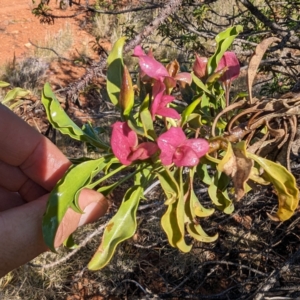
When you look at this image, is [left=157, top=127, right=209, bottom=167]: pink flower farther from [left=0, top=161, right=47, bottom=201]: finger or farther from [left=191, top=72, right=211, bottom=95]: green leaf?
[left=0, top=161, right=47, bottom=201]: finger

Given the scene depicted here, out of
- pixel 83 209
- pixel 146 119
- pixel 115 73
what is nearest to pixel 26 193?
pixel 83 209

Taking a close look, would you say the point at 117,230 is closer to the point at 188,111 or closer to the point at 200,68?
the point at 188,111

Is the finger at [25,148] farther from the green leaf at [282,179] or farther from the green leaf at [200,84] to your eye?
the green leaf at [282,179]

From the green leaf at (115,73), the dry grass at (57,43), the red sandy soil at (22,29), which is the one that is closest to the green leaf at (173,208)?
the green leaf at (115,73)

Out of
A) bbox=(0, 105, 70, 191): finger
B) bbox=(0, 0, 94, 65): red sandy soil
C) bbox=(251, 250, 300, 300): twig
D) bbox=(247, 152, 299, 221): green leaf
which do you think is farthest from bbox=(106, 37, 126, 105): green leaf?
bbox=(0, 0, 94, 65): red sandy soil

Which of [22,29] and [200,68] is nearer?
[200,68]
